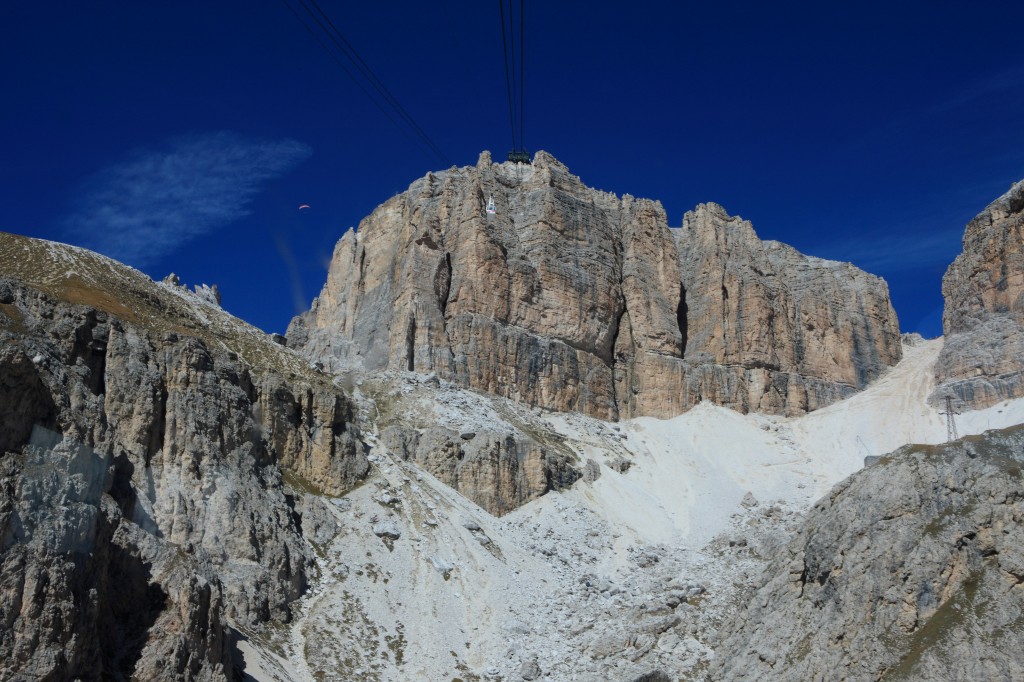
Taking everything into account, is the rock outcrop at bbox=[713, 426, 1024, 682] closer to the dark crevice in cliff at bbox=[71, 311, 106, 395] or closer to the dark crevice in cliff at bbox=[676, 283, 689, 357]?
the dark crevice in cliff at bbox=[71, 311, 106, 395]

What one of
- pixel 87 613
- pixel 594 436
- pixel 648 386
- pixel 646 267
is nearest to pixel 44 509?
pixel 87 613

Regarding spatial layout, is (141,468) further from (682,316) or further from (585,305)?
(682,316)

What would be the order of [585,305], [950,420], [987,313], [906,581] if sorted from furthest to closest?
[585,305], [987,313], [950,420], [906,581]

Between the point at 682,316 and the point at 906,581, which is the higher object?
the point at 682,316

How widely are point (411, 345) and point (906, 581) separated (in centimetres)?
6137

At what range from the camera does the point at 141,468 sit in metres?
60.7

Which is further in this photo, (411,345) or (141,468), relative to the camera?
(411,345)

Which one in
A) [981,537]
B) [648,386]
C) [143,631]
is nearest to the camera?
[143,631]

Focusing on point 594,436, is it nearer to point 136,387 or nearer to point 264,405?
point 264,405

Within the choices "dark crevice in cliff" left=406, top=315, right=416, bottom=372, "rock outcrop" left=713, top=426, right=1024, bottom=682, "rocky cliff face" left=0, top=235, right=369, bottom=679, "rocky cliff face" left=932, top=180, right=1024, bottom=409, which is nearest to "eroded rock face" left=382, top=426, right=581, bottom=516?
"rocky cliff face" left=0, top=235, right=369, bottom=679

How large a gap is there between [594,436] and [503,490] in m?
19.7

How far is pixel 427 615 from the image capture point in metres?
64.7

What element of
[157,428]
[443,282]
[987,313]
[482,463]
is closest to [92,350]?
[157,428]

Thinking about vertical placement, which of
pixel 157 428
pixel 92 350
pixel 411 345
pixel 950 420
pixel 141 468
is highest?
pixel 411 345
